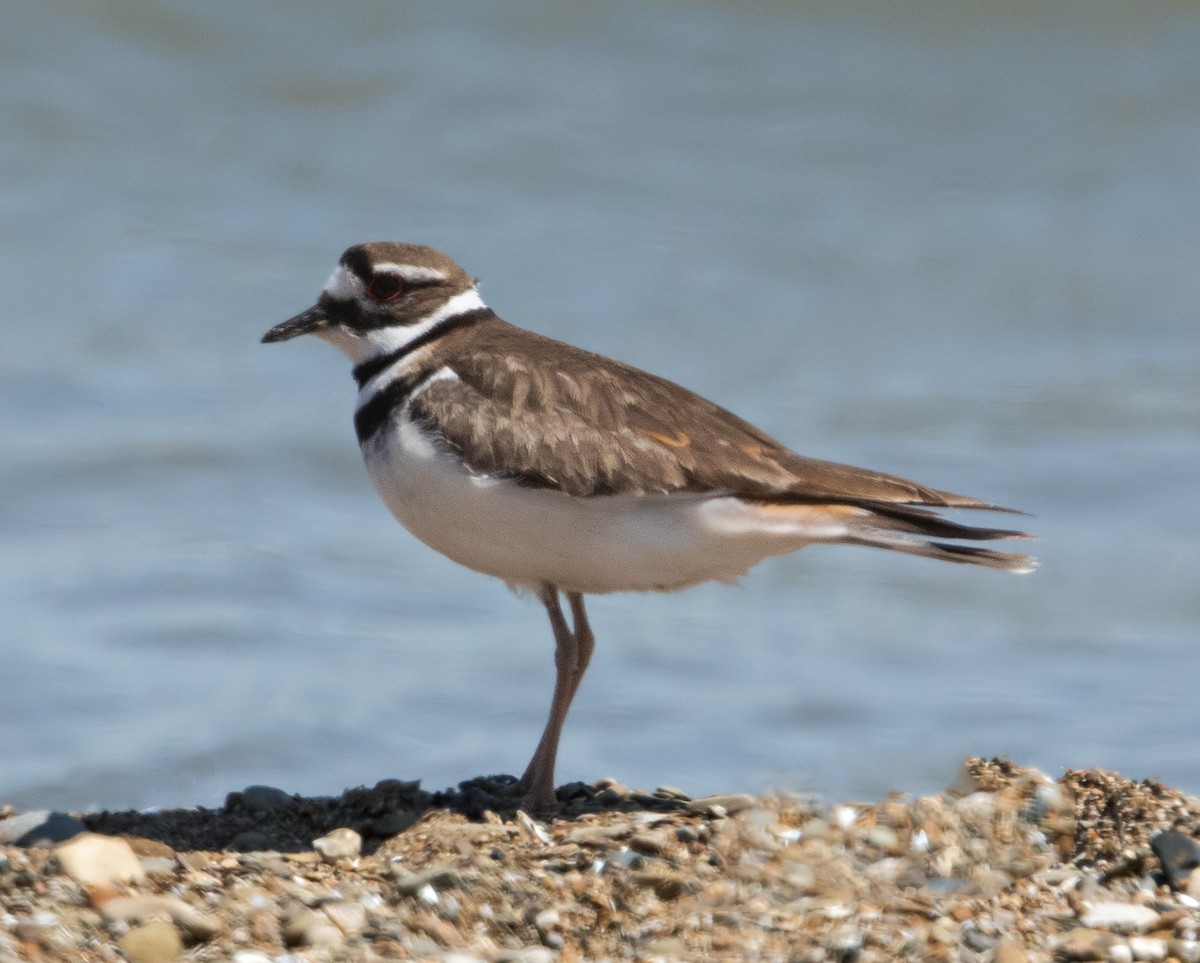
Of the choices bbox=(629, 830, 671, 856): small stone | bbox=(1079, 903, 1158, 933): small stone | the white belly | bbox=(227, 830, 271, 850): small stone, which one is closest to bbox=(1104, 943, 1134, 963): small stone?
bbox=(1079, 903, 1158, 933): small stone

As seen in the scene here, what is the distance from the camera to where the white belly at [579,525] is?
4422mm

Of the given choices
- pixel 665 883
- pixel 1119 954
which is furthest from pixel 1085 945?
pixel 665 883

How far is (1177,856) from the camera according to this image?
3.95 meters

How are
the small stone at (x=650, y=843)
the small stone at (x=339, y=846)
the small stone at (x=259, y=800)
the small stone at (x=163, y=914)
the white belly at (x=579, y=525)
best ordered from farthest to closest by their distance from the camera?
the small stone at (x=259, y=800), the white belly at (x=579, y=525), the small stone at (x=339, y=846), the small stone at (x=650, y=843), the small stone at (x=163, y=914)

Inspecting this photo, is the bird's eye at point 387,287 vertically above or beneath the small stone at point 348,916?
above

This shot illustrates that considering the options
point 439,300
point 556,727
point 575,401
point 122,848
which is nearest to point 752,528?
point 575,401

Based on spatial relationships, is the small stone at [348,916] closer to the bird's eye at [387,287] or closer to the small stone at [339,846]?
the small stone at [339,846]

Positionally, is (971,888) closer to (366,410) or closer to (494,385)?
(494,385)

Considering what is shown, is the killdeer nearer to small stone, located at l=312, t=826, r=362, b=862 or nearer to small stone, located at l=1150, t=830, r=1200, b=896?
small stone, located at l=312, t=826, r=362, b=862

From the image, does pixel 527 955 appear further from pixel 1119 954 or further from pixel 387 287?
pixel 387 287

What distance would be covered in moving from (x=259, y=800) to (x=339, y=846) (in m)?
0.60

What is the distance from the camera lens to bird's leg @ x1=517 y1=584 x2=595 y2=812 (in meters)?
4.79

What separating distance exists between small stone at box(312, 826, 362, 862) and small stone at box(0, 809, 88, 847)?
63cm

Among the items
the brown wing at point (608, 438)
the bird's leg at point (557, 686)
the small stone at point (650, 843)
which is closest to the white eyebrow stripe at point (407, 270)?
the brown wing at point (608, 438)
